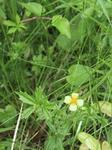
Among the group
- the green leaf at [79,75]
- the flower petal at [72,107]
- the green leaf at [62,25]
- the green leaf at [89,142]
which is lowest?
A: the green leaf at [89,142]

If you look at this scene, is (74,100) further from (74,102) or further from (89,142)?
(89,142)

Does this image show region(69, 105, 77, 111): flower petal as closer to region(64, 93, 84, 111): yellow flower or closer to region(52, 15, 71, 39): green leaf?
region(64, 93, 84, 111): yellow flower

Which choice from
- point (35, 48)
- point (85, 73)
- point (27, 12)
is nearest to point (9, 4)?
point (27, 12)

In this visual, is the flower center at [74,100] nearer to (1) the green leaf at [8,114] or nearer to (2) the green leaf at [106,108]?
(2) the green leaf at [106,108]

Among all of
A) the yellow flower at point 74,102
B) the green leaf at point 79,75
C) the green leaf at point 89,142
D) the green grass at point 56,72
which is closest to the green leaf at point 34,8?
the green grass at point 56,72

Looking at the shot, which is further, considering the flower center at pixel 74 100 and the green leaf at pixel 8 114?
the green leaf at pixel 8 114

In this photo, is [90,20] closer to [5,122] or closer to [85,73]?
[85,73]

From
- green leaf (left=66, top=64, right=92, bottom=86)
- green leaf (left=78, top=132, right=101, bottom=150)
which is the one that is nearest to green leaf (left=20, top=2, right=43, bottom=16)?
green leaf (left=66, top=64, right=92, bottom=86)

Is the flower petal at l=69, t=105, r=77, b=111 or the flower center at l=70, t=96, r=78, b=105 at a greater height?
the flower center at l=70, t=96, r=78, b=105
